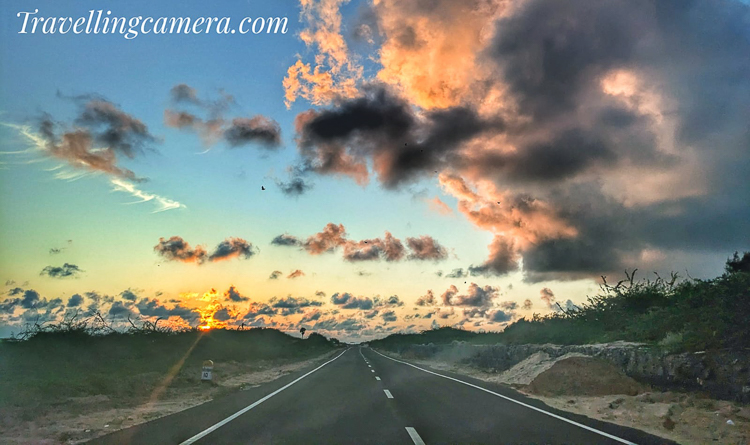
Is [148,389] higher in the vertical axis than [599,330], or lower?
lower

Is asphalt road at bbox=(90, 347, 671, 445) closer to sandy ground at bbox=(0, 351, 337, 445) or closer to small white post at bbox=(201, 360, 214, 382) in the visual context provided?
sandy ground at bbox=(0, 351, 337, 445)

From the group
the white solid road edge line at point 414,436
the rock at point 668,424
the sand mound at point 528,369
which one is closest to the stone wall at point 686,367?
the sand mound at point 528,369

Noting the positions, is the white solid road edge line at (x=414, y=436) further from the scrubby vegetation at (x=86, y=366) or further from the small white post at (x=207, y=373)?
the small white post at (x=207, y=373)

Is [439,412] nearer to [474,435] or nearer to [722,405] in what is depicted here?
[474,435]

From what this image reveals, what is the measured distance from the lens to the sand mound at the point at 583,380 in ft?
52.7

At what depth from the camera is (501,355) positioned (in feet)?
101

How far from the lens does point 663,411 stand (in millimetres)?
12164

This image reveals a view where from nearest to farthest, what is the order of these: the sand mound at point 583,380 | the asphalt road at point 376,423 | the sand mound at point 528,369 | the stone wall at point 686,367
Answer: the asphalt road at point 376,423
the stone wall at point 686,367
the sand mound at point 583,380
the sand mound at point 528,369

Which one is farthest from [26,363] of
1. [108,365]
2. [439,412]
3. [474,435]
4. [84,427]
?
[474,435]

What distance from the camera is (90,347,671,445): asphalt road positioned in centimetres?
833

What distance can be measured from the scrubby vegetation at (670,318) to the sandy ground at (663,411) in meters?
2.30

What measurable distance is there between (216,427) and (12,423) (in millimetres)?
4835

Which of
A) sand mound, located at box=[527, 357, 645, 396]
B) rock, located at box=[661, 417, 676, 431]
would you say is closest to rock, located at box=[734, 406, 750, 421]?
rock, located at box=[661, 417, 676, 431]

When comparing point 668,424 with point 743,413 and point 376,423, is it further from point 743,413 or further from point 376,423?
point 376,423
